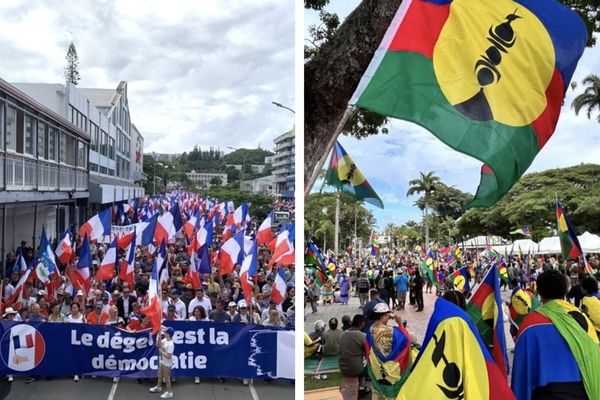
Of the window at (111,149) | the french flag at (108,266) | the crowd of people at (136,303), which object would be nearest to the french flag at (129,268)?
the crowd of people at (136,303)

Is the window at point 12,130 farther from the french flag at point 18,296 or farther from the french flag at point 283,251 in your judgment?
the french flag at point 283,251

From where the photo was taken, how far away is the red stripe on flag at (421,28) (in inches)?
122

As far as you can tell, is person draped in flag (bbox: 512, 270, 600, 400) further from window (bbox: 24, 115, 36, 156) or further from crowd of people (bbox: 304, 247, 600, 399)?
window (bbox: 24, 115, 36, 156)

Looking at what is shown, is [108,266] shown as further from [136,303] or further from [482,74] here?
[482,74]

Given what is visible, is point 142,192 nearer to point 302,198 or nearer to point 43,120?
point 43,120

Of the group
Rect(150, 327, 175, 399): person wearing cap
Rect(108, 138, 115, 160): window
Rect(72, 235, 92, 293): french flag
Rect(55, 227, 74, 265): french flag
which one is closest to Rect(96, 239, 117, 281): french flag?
Rect(72, 235, 92, 293): french flag

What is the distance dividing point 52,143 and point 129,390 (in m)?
12.5

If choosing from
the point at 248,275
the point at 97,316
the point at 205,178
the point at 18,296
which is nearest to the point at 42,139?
the point at 18,296

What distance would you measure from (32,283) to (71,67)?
2223 inches

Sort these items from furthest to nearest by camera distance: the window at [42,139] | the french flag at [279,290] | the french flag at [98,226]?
the window at [42,139] → the french flag at [98,226] → the french flag at [279,290]

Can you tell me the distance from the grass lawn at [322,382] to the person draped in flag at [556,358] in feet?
15.9

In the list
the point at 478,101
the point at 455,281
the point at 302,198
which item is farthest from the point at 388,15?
the point at 455,281

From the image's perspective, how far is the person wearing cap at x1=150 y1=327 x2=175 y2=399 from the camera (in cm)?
868

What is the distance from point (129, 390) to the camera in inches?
346
